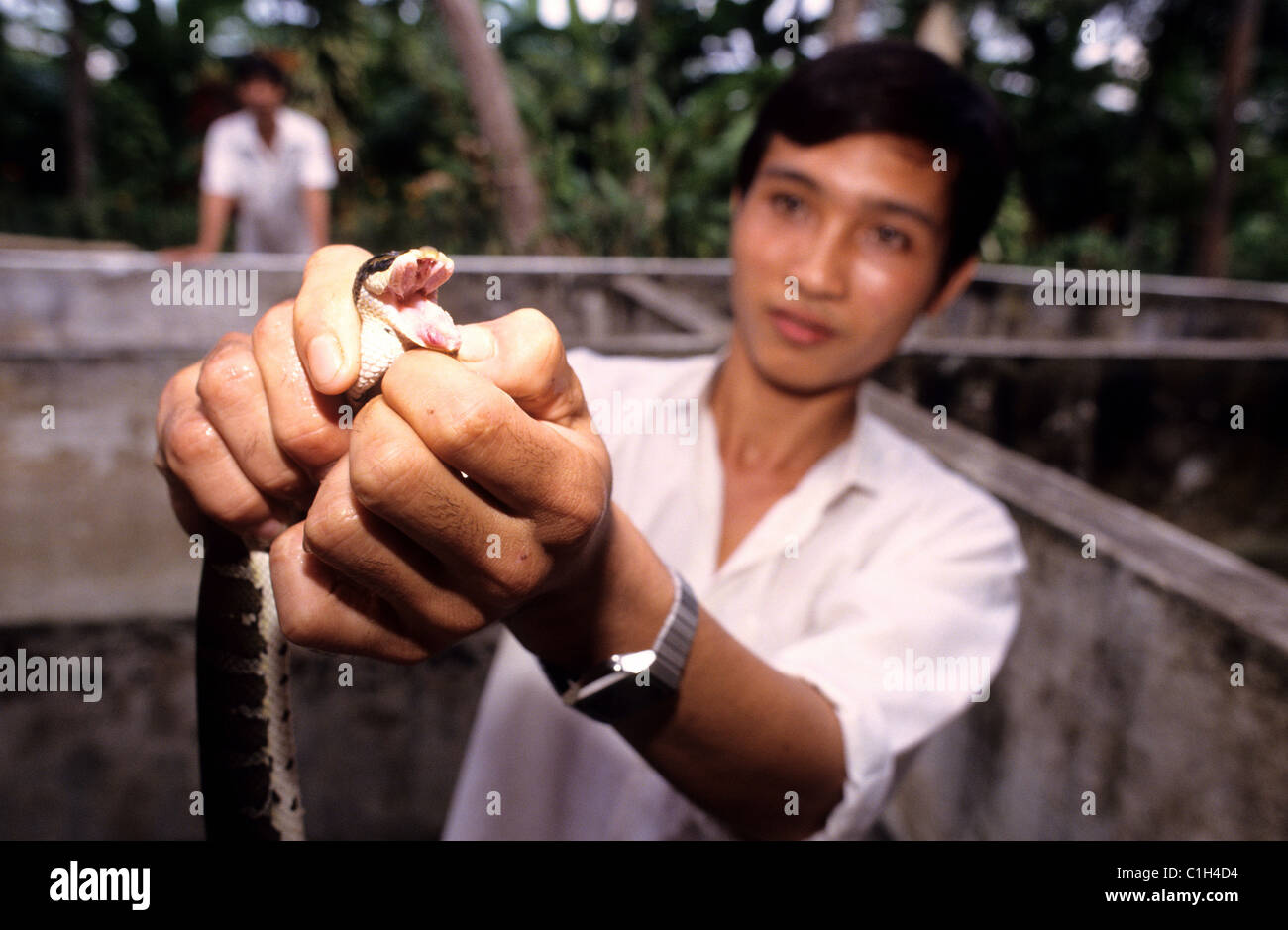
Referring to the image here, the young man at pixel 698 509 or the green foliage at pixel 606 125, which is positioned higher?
the green foliage at pixel 606 125

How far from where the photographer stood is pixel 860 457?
1646 millimetres

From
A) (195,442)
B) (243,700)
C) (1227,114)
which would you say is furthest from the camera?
(1227,114)

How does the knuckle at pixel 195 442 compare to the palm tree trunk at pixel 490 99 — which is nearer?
the knuckle at pixel 195 442

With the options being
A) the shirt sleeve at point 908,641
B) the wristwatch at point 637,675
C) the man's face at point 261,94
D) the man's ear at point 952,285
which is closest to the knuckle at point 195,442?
the wristwatch at point 637,675

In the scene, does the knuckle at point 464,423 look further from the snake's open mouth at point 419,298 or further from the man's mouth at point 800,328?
the man's mouth at point 800,328

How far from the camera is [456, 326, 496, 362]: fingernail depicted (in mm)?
758

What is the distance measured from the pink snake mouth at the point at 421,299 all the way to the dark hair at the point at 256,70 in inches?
175

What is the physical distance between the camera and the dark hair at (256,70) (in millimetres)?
4410

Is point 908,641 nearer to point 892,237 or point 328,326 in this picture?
point 892,237

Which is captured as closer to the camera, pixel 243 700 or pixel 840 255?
pixel 243 700

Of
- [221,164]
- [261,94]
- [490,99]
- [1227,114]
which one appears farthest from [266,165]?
[1227,114]

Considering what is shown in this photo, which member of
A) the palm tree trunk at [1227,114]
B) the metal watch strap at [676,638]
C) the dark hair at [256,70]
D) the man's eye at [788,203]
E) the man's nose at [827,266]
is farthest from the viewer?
the palm tree trunk at [1227,114]

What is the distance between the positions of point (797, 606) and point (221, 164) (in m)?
4.71

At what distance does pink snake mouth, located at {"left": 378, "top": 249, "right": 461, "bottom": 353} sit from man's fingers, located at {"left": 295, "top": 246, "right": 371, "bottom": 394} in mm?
40
